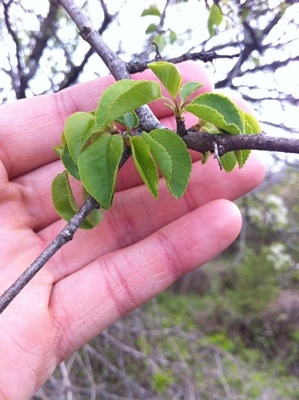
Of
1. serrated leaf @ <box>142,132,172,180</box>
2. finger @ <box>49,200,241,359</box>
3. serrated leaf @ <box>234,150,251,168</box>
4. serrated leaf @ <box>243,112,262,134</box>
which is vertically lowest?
finger @ <box>49,200,241,359</box>

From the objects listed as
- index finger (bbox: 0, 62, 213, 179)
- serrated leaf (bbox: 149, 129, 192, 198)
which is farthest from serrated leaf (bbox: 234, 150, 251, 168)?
index finger (bbox: 0, 62, 213, 179)

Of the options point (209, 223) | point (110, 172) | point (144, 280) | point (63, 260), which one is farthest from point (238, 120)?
point (63, 260)

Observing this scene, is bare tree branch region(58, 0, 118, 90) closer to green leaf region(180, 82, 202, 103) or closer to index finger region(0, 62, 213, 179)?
index finger region(0, 62, 213, 179)

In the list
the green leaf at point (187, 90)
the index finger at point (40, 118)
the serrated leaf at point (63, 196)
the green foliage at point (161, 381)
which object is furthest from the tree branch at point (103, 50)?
the green foliage at point (161, 381)

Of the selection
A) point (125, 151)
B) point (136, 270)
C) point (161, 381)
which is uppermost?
point (125, 151)

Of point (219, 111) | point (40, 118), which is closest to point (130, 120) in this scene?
point (219, 111)

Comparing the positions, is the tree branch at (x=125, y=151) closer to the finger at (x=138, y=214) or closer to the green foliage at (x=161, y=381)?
the finger at (x=138, y=214)

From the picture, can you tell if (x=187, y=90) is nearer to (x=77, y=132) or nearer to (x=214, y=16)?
(x=77, y=132)
